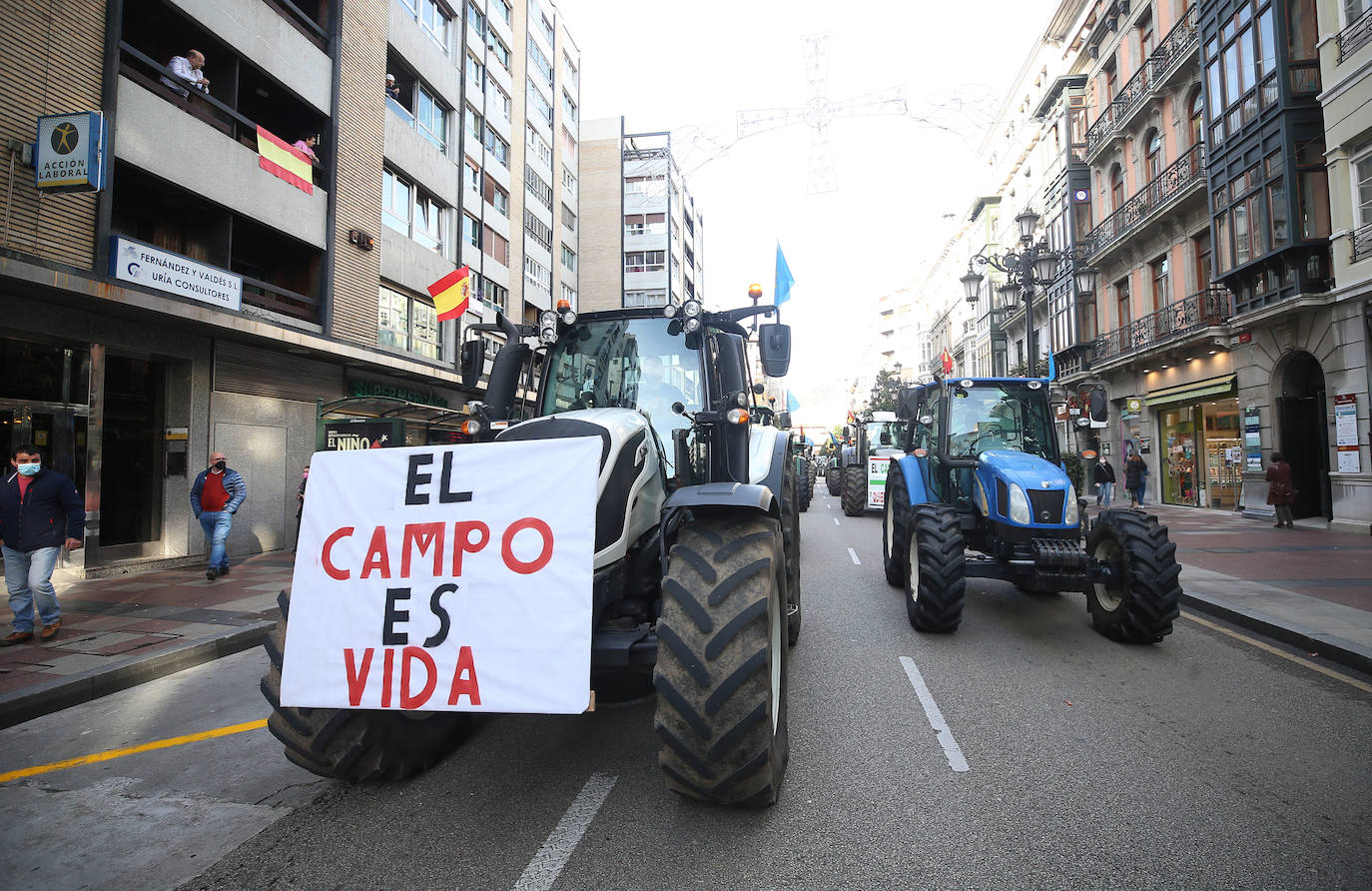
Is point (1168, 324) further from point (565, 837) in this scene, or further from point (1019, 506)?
point (565, 837)

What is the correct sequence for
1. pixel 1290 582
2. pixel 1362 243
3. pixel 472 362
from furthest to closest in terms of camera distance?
pixel 1362 243 → pixel 1290 582 → pixel 472 362

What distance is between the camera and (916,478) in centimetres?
811

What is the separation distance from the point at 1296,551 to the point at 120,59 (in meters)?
20.7

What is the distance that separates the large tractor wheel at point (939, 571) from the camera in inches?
239

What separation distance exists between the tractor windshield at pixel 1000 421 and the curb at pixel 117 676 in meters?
6.76

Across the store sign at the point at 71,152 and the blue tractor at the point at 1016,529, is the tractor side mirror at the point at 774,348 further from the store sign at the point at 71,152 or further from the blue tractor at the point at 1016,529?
the store sign at the point at 71,152

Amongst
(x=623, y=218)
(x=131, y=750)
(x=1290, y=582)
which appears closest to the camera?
(x=131, y=750)

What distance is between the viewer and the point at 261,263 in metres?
15.1

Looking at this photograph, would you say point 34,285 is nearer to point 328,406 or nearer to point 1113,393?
point 328,406

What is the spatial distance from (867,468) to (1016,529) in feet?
42.9

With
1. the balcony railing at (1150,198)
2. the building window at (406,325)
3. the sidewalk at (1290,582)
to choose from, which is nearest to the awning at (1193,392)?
the sidewalk at (1290,582)

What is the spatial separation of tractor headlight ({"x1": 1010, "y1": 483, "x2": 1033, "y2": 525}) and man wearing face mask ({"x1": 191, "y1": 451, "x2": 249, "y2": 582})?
10.5 m

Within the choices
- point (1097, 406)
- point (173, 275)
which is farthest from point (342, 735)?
point (173, 275)

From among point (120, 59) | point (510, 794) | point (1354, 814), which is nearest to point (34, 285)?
point (120, 59)
